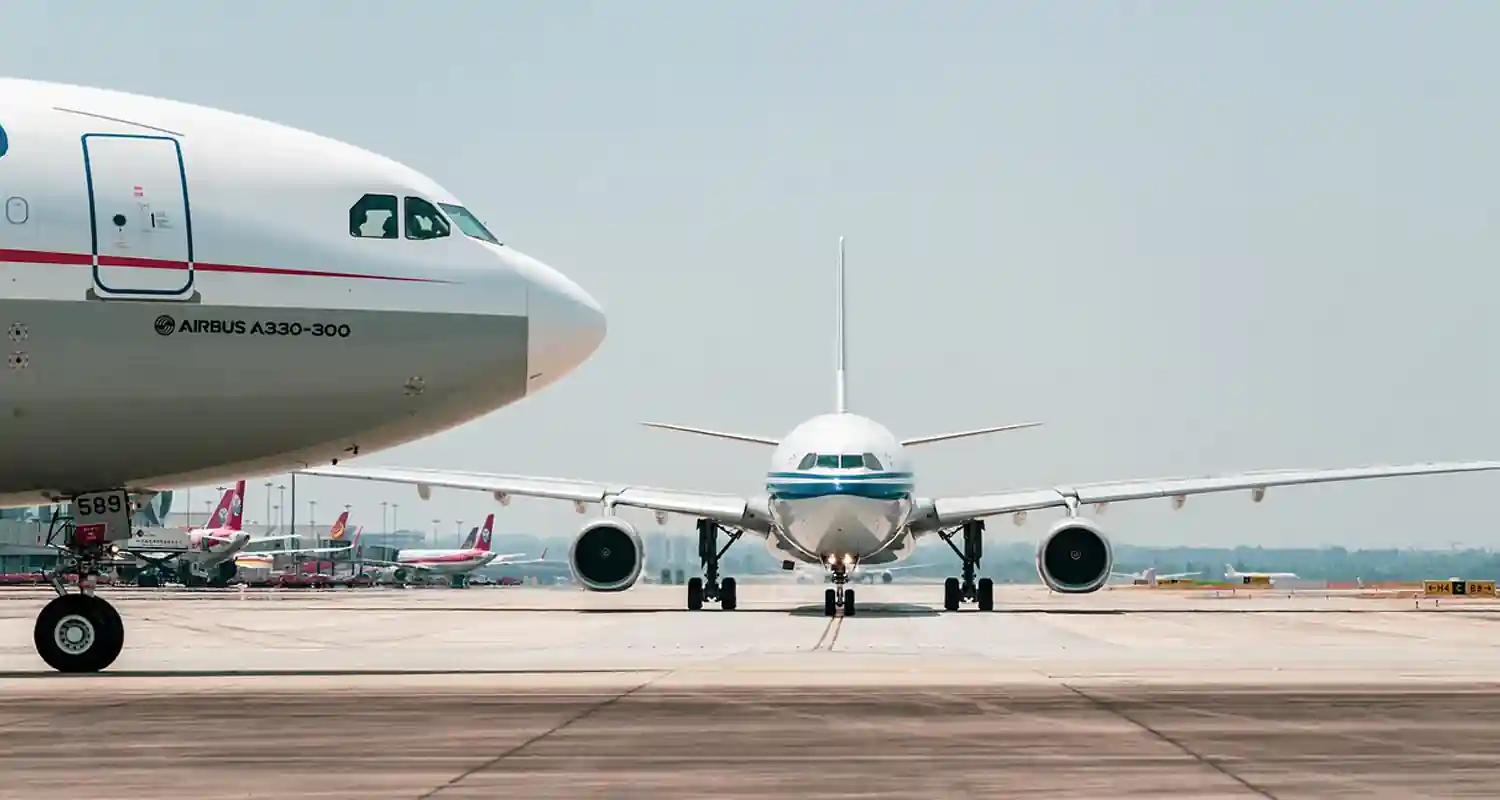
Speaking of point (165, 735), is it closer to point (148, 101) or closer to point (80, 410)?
point (80, 410)

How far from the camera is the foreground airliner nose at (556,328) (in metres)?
16.5

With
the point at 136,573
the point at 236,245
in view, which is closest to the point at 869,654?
the point at 236,245

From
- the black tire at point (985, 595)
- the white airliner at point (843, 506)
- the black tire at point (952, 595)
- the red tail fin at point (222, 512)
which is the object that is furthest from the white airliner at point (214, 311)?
the red tail fin at point (222, 512)

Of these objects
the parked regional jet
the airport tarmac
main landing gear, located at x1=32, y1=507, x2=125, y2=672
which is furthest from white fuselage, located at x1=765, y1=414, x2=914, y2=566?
the parked regional jet

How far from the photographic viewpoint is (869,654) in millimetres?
19672

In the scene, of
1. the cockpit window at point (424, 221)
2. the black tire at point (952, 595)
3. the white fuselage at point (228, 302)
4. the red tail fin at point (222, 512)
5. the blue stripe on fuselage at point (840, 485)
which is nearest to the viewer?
the white fuselage at point (228, 302)

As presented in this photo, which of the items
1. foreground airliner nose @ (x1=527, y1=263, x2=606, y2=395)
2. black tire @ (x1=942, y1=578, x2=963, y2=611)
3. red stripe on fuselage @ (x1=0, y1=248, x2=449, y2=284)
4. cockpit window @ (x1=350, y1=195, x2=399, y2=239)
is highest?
cockpit window @ (x1=350, y1=195, x2=399, y2=239)

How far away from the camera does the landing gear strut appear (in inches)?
1422

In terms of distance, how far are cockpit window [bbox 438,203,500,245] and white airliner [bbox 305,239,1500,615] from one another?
13430mm

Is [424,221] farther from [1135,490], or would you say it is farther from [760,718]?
[1135,490]

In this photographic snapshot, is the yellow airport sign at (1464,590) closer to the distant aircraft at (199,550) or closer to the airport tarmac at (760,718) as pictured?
the airport tarmac at (760,718)

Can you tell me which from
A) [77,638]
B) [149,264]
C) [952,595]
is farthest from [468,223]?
[952,595]

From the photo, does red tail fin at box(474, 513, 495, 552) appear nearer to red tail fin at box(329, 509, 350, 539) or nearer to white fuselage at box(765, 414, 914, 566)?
red tail fin at box(329, 509, 350, 539)

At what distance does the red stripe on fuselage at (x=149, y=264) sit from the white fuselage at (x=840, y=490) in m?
16.1
